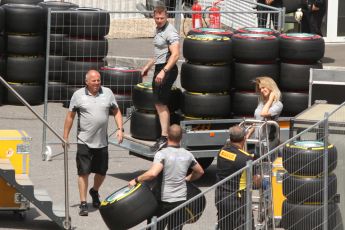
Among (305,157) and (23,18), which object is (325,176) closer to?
(305,157)

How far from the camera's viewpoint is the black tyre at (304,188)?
36.4 ft

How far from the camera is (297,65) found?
1534 centimetres

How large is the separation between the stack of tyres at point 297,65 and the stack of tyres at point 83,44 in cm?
464

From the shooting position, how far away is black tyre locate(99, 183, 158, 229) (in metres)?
11.2

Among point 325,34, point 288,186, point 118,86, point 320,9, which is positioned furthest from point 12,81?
point 288,186

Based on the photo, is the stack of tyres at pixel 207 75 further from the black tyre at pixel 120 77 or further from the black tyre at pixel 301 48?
the black tyre at pixel 120 77

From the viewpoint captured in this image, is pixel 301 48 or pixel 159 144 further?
pixel 301 48

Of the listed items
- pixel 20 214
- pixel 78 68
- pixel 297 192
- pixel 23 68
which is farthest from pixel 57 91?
pixel 297 192

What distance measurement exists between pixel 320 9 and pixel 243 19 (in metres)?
2.24

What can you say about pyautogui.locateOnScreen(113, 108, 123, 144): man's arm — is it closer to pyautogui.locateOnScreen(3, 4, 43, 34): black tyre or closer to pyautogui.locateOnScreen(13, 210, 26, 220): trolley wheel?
pyautogui.locateOnScreen(13, 210, 26, 220): trolley wheel

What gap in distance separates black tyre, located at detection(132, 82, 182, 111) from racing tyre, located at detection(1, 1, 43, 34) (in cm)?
512

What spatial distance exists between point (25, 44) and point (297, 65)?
21.0ft

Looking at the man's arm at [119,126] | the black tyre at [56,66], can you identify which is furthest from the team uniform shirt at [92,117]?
the black tyre at [56,66]

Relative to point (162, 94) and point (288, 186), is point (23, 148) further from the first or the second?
point (288, 186)
